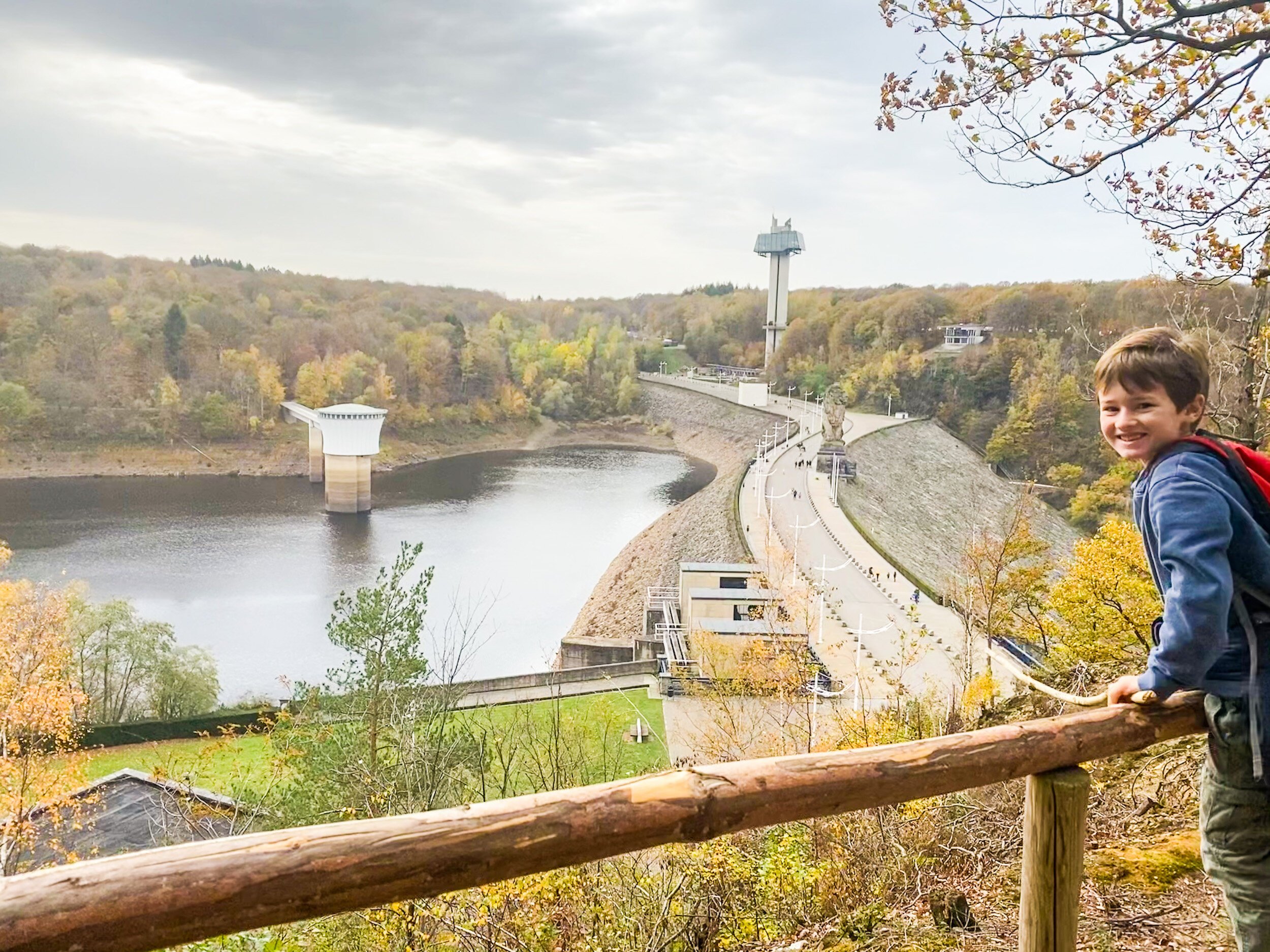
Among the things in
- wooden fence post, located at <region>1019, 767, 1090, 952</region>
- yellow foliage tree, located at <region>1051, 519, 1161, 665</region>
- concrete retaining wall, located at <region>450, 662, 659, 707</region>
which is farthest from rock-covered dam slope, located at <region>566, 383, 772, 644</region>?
wooden fence post, located at <region>1019, 767, 1090, 952</region>

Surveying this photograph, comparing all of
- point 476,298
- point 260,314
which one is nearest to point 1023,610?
point 260,314

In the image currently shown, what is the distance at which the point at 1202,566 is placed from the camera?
1.73 meters

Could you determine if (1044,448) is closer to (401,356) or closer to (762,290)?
(401,356)

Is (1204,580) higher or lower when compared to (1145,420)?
lower

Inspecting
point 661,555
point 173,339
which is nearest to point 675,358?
point 173,339

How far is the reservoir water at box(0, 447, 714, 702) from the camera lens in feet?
86.6

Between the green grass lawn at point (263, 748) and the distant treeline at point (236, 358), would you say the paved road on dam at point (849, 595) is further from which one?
the distant treeline at point (236, 358)

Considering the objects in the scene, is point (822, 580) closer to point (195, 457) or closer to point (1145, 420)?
point (1145, 420)

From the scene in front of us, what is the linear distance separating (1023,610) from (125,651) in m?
20.4

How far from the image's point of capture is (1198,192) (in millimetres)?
4863

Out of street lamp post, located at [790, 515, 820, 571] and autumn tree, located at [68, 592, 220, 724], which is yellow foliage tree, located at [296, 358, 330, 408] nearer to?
street lamp post, located at [790, 515, 820, 571]

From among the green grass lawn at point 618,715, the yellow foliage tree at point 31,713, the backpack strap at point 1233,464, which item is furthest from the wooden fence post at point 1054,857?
the green grass lawn at point 618,715

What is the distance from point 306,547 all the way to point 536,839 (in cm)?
3886

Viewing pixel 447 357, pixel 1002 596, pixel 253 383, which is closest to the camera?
pixel 1002 596
